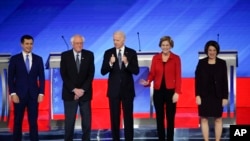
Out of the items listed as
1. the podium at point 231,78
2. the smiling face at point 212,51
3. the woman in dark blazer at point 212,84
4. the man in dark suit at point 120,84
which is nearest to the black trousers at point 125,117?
the man in dark suit at point 120,84

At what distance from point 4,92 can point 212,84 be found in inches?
131

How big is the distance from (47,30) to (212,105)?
133 inches

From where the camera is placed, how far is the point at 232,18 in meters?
7.97

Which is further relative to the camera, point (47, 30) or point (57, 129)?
point (47, 30)

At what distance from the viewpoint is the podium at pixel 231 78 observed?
23.8ft

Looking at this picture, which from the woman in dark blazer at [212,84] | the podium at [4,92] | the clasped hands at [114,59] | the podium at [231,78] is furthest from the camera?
the podium at [4,92]

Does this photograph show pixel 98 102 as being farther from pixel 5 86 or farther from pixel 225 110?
pixel 225 110

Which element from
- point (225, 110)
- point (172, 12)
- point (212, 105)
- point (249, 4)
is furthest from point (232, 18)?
point (212, 105)

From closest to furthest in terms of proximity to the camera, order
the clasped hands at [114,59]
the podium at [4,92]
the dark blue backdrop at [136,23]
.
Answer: the clasped hands at [114,59] < the podium at [4,92] < the dark blue backdrop at [136,23]

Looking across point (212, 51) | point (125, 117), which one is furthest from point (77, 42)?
point (212, 51)

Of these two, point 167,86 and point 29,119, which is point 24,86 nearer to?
point 29,119

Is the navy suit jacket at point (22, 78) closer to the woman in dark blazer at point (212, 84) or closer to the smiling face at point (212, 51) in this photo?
the woman in dark blazer at point (212, 84)

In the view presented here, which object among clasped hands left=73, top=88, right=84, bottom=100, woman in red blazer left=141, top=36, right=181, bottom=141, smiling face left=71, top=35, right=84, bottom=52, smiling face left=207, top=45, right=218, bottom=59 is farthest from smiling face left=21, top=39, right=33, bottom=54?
smiling face left=207, top=45, right=218, bottom=59

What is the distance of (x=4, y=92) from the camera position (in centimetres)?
743
